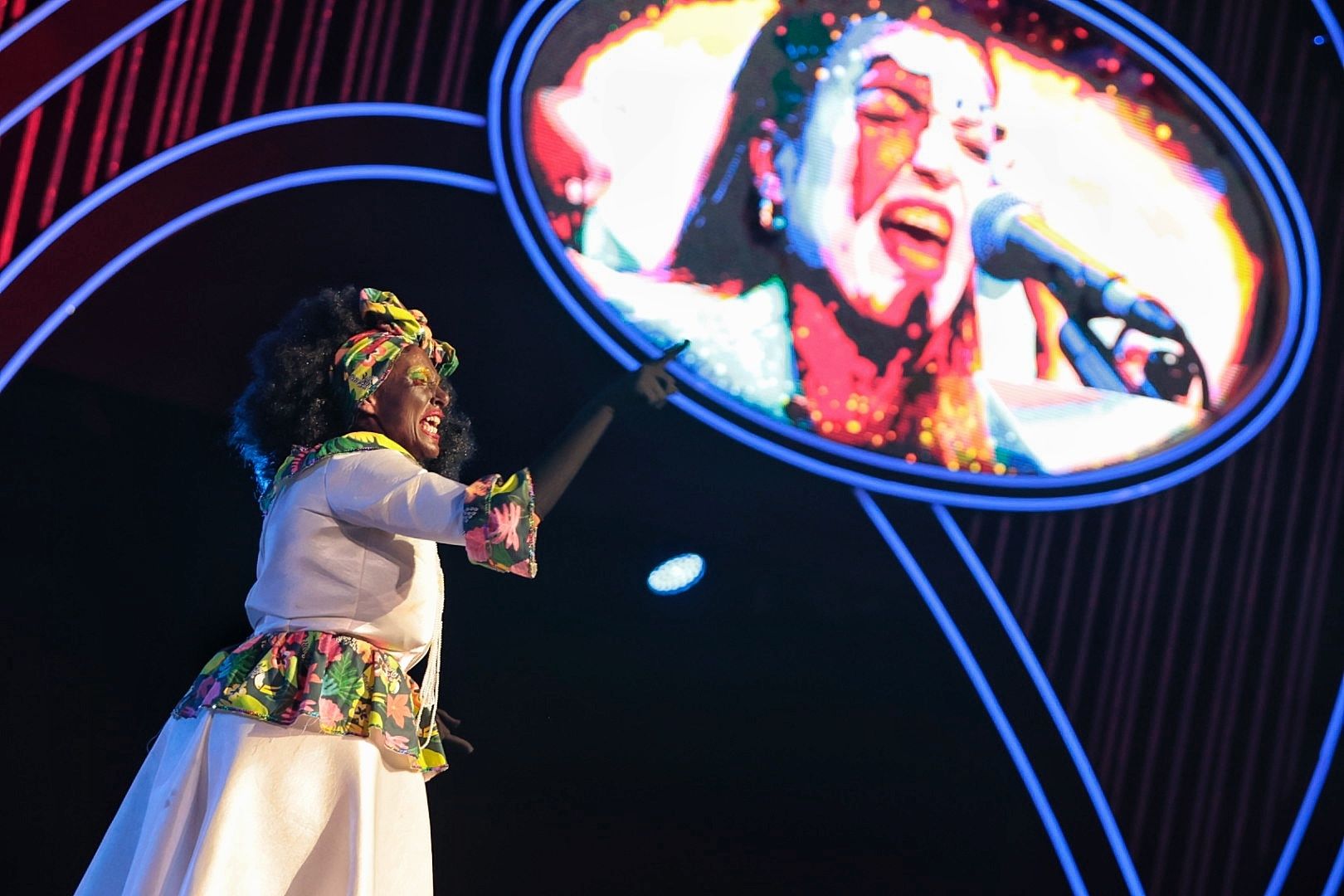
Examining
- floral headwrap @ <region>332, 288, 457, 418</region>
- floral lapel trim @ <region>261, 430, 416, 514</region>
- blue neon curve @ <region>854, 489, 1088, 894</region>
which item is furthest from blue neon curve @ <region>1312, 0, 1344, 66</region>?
floral lapel trim @ <region>261, 430, 416, 514</region>

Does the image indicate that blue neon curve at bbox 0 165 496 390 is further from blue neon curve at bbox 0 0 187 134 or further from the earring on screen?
the earring on screen

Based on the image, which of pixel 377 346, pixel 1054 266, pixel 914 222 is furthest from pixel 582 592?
pixel 1054 266

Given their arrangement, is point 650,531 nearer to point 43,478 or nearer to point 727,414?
point 727,414

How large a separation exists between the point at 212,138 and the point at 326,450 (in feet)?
3.00

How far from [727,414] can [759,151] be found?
554mm

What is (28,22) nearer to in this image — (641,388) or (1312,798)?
(641,388)

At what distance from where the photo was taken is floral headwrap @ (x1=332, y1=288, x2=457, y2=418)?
1.99 metres

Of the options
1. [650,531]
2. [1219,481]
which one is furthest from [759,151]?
[1219,481]

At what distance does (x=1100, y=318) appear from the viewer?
2.96 meters

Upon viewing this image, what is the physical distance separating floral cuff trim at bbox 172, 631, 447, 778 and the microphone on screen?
5.45 feet

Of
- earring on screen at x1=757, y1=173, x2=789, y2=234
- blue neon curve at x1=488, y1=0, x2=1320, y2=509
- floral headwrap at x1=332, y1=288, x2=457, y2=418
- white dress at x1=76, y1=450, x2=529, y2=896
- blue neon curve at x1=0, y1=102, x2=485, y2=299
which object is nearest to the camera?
white dress at x1=76, y1=450, x2=529, y2=896

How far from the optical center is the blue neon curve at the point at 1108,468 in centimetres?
262

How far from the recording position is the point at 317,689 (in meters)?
1.74

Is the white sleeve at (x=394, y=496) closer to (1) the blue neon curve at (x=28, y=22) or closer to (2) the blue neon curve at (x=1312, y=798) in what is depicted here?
(1) the blue neon curve at (x=28, y=22)
